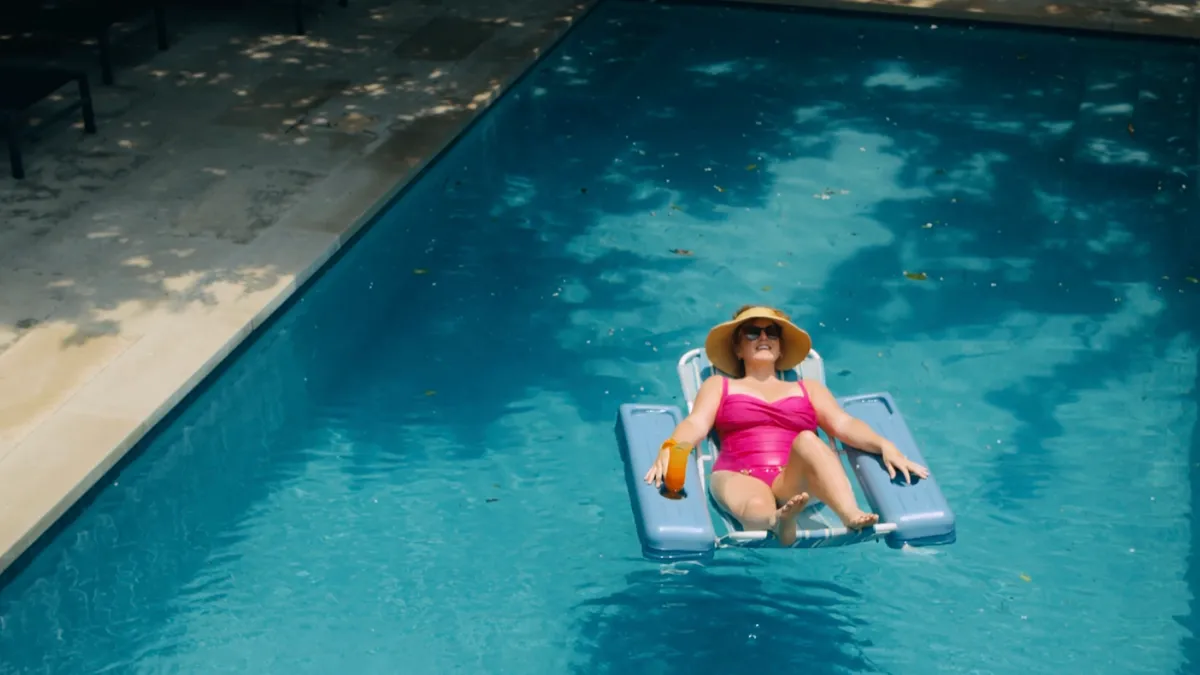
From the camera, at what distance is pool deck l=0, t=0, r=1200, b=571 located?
26.4 ft

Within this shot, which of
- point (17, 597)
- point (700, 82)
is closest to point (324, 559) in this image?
point (17, 597)

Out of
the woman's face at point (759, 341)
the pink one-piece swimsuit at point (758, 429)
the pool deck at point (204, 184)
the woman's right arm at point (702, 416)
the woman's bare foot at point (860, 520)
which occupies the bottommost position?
the pool deck at point (204, 184)

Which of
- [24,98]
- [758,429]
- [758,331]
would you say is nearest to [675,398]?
[758,331]

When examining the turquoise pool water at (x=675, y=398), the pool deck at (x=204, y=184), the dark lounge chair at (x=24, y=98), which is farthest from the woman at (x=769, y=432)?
the dark lounge chair at (x=24, y=98)

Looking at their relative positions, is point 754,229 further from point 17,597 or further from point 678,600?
point 17,597

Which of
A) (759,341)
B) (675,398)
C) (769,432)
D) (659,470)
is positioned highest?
(759,341)

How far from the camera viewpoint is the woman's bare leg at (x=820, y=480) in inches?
247

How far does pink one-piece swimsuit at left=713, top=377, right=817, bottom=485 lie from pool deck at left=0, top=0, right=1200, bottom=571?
10.7ft

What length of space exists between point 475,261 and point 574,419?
2261mm

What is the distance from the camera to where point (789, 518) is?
20.2ft

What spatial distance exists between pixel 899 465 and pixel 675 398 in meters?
2.33

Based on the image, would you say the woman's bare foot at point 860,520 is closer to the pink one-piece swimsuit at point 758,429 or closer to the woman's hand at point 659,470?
the pink one-piece swimsuit at point 758,429

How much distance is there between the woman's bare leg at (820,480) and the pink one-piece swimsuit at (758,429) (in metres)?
0.20

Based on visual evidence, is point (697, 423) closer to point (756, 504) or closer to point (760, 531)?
point (756, 504)
